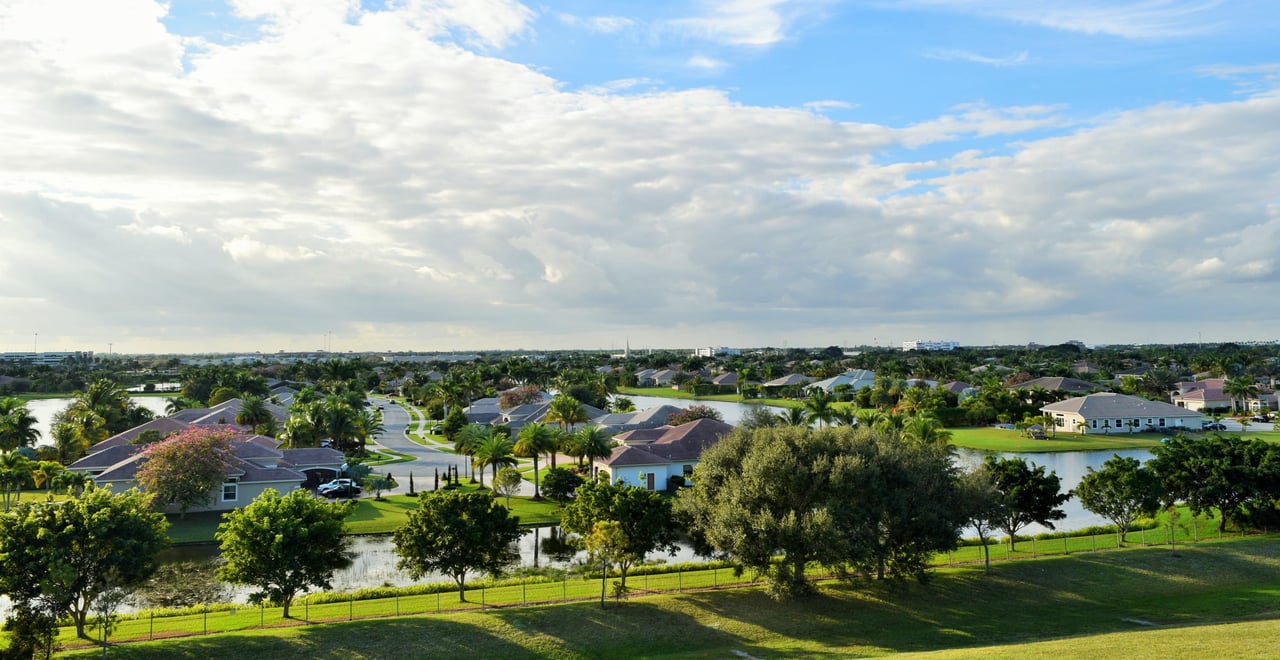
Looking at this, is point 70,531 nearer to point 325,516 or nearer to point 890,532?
point 325,516

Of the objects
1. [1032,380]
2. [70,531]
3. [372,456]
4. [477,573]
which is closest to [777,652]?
[477,573]

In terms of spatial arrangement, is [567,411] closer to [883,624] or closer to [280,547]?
[280,547]

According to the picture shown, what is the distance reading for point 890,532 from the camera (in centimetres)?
3541

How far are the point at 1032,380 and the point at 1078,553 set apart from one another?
408ft

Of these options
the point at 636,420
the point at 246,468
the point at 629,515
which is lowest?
the point at 246,468

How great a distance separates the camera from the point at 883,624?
33312 mm

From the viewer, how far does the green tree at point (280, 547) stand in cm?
3170

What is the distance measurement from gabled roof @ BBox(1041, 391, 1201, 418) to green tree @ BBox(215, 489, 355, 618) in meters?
96.7

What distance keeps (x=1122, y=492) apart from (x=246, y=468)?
185 feet

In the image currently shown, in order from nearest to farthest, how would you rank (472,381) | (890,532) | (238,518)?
(238,518) < (890,532) < (472,381)

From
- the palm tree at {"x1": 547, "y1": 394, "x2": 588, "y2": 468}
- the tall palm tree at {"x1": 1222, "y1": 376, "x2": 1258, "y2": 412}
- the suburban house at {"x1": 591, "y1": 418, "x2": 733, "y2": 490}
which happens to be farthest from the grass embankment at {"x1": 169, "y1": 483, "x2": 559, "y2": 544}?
the tall palm tree at {"x1": 1222, "y1": 376, "x2": 1258, "y2": 412}

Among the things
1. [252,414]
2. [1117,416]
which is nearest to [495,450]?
[252,414]

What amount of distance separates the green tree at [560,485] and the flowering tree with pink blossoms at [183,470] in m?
22.3

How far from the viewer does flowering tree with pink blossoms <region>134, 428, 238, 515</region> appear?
179 feet
